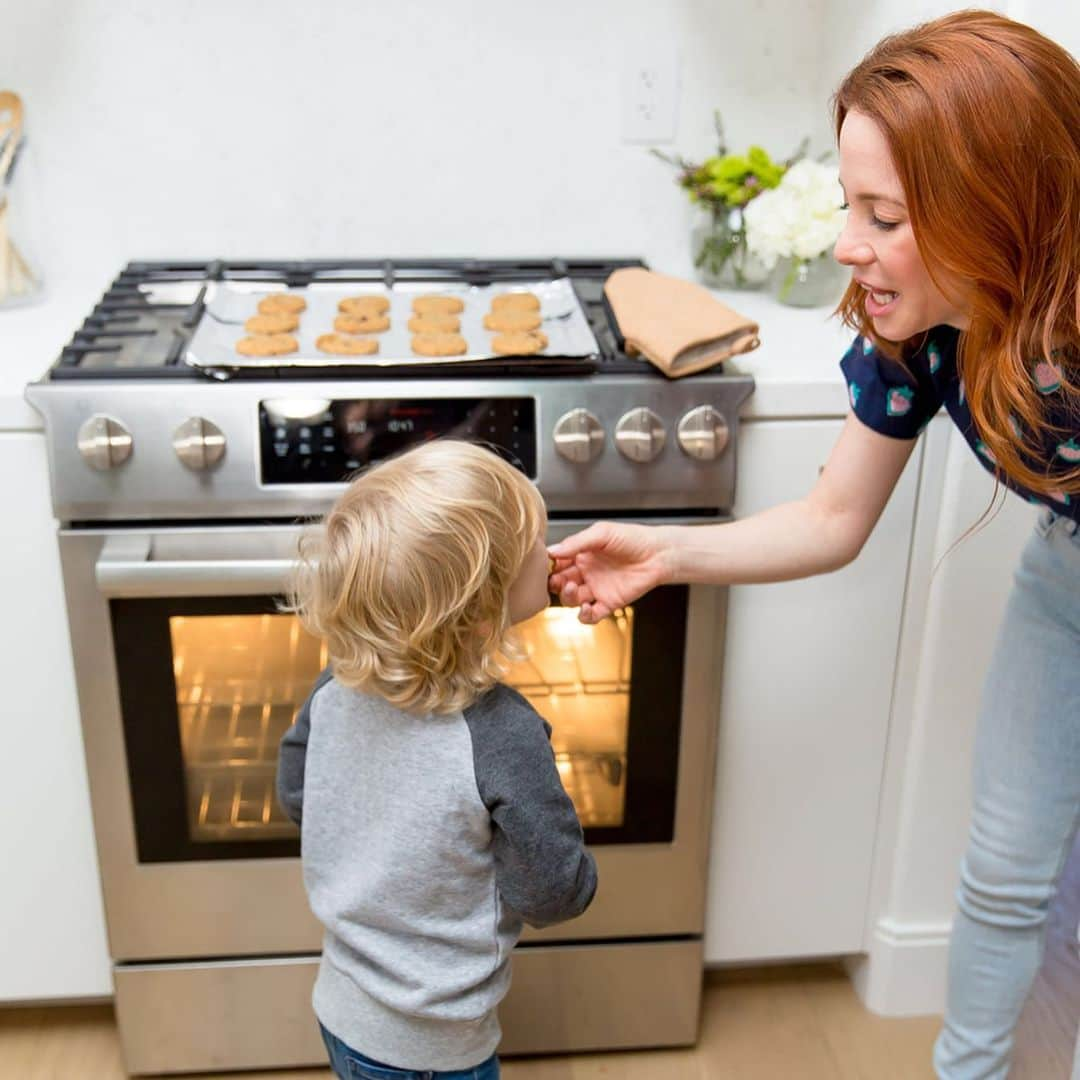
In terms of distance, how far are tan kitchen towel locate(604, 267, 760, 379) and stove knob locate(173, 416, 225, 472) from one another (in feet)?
1.48

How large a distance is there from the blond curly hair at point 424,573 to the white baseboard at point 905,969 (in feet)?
3.11

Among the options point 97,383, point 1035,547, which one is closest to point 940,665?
point 1035,547

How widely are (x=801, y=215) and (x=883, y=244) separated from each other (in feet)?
2.07

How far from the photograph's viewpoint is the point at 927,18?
1.62m

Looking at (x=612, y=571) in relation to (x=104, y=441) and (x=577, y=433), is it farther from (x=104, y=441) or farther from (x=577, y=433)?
(x=104, y=441)

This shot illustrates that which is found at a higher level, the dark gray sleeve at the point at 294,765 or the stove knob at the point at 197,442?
the stove knob at the point at 197,442

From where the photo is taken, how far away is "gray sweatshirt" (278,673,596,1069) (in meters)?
1.12

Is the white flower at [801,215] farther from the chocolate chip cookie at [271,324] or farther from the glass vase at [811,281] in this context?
the chocolate chip cookie at [271,324]

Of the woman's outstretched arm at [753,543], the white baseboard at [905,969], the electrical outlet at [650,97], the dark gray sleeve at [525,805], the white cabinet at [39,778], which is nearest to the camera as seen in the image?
the dark gray sleeve at [525,805]

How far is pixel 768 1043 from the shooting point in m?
1.82

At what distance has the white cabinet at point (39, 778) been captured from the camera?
4.82 feet

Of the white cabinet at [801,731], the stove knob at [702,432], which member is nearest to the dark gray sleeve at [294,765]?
the stove knob at [702,432]

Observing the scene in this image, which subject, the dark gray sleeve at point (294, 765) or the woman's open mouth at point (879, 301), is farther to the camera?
the dark gray sleeve at point (294, 765)

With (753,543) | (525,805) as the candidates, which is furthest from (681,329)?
(525,805)
